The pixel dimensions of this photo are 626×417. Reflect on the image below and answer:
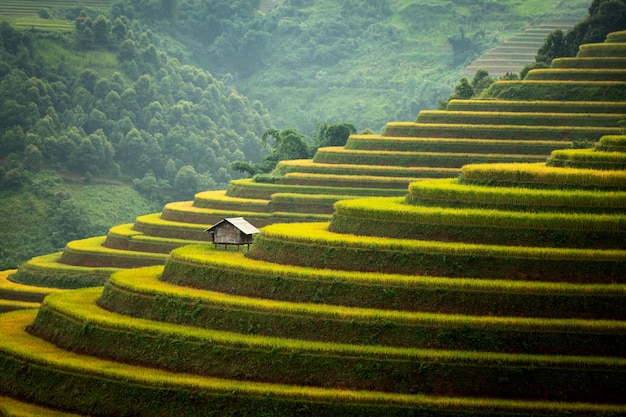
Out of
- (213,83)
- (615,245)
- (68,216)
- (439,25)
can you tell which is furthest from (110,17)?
(615,245)

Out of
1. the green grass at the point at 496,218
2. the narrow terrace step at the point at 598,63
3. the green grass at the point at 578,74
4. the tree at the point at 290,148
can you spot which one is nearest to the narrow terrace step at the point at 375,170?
the green grass at the point at 578,74

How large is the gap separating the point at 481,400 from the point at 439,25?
12679 cm

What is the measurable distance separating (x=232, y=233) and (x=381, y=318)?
476 inches

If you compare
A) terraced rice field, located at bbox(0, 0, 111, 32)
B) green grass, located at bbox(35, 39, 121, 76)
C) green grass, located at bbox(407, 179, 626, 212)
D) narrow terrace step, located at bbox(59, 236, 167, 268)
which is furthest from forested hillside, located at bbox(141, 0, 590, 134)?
green grass, located at bbox(407, 179, 626, 212)

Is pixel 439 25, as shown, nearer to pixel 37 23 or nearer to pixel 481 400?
pixel 37 23

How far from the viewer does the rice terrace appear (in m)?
40.5

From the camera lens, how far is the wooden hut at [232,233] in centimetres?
5281

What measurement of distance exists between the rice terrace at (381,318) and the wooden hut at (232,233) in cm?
55

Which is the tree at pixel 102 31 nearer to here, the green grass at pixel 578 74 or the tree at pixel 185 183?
the tree at pixel 185 183

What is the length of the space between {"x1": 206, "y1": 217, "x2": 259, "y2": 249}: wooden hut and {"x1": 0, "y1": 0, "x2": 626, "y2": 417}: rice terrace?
546 mm

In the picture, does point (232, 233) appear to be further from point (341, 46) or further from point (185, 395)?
point (341, 46)

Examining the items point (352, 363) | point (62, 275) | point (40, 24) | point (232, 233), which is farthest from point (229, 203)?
point (40, 24)

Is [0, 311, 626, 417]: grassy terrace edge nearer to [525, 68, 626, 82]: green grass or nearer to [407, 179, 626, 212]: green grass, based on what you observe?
[407, 179, 626, 212]: green grass

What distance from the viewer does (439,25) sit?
163625mm
